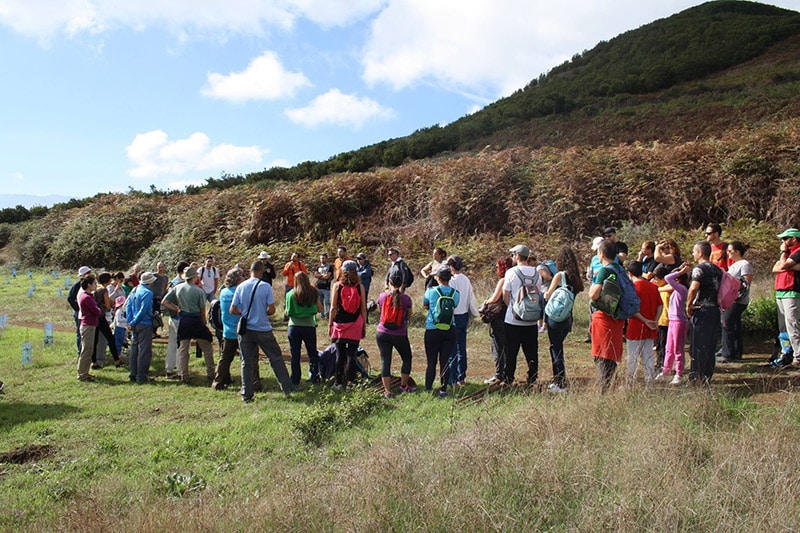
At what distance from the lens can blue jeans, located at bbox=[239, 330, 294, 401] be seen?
302 inches

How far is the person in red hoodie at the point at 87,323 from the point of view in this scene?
923 cm

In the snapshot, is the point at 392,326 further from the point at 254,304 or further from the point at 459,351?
the point at 254,304

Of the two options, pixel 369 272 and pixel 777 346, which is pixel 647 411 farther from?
pixel 369 272

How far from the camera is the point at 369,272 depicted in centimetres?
1327

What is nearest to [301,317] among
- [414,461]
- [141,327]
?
[141,327]

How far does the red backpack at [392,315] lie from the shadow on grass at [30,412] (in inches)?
174

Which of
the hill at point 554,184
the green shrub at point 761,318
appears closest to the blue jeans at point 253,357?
the green shrub at point 761,318

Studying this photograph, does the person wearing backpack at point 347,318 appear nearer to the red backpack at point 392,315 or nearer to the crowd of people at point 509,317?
the crowd of people at point 509,317

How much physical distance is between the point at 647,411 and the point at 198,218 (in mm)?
25560

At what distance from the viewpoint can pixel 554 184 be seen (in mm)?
18344

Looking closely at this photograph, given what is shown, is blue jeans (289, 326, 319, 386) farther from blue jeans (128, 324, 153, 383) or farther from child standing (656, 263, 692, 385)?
child standing (656, 263, 692, 385)

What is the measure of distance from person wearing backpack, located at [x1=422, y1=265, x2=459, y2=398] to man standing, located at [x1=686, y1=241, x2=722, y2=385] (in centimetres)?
285

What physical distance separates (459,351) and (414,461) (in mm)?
3837

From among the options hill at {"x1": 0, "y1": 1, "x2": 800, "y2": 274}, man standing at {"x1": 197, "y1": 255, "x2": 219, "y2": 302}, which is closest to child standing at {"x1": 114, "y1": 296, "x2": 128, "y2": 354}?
man standing at {"x1": 197, "y1": 255, "x2": 219, "y2": 302}
